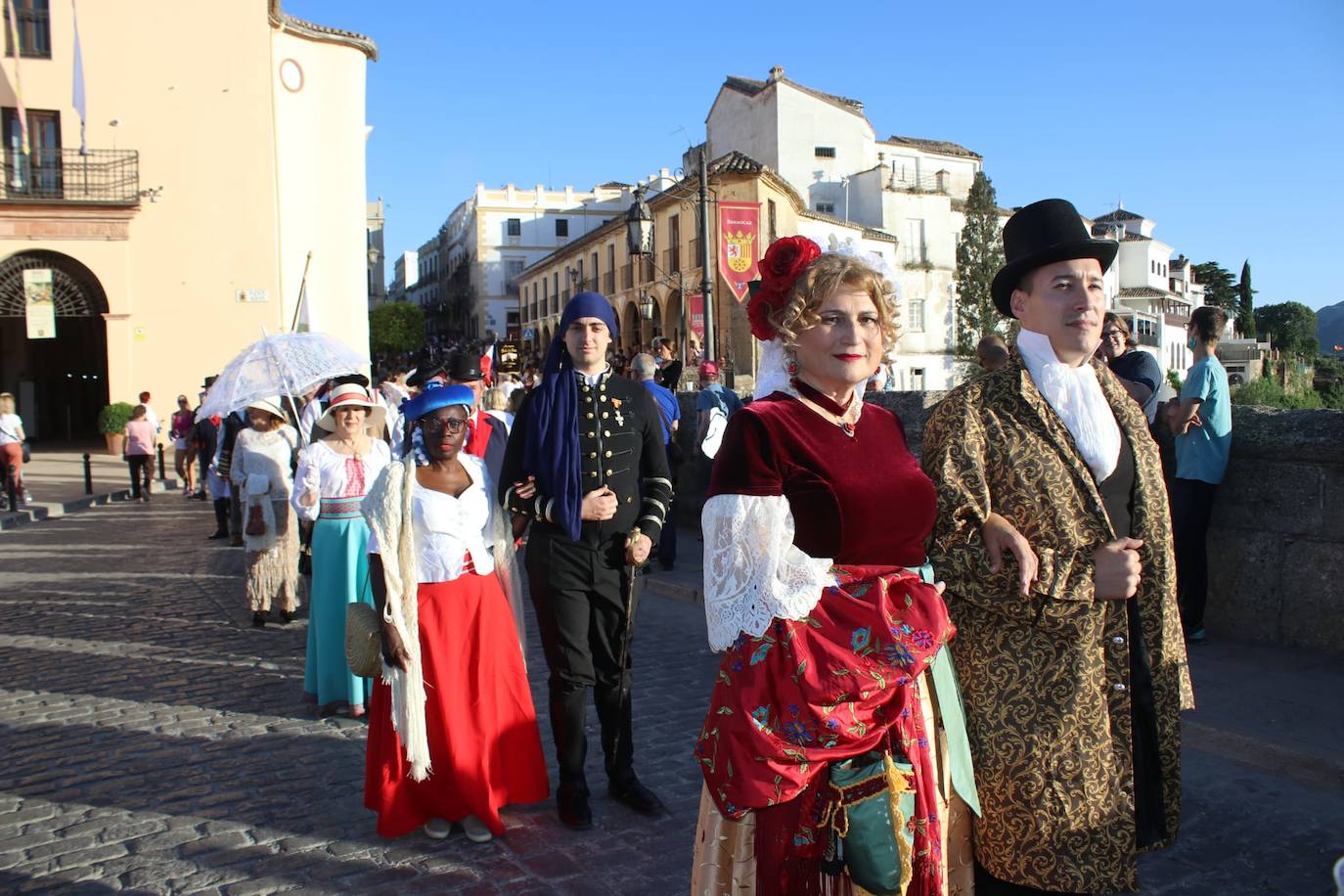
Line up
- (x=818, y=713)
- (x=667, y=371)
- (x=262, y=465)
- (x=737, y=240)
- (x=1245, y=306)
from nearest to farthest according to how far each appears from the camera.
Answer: (x=818, y=713), (x=262, y=465), (x=667, y=371), (x=737, y=240), (x=1245, y=306)

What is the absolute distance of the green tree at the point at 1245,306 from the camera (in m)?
80.9

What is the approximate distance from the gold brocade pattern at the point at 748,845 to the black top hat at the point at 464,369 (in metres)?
5.30

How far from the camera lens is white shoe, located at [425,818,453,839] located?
159 inches

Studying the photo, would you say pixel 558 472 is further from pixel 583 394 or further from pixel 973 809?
pixel 973 809

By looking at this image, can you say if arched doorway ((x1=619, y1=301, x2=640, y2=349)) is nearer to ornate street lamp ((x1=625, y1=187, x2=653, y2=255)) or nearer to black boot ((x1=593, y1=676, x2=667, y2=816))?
ornate street lamp ((x1=625, y1=187, x2=653, y2=255))

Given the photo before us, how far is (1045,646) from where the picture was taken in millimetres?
2645

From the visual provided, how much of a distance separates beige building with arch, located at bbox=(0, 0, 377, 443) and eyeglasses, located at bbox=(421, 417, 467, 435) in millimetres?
24118

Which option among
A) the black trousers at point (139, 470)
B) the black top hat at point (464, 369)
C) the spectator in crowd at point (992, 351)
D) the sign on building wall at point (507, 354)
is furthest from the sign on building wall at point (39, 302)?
the spectator in crowd at point (992, 351)

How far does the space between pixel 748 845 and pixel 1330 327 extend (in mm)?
193949

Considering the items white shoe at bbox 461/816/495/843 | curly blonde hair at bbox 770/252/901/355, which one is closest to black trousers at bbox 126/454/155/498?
white shoe at bbox 461/816/495/843

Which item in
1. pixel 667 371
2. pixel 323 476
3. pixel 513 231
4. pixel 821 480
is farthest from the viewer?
pixel 513 231

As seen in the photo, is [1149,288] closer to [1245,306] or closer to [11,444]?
[1245,306]

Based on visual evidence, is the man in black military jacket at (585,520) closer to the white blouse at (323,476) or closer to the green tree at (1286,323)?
the white blouse at (323,476)

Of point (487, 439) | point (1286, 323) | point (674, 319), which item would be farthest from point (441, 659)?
point (1286, 323)
